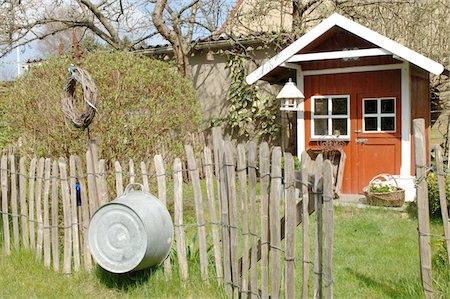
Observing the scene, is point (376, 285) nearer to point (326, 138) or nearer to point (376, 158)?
point (376, 158)

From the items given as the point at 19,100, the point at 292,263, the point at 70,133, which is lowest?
the point at 292,263

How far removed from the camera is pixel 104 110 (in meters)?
6.07

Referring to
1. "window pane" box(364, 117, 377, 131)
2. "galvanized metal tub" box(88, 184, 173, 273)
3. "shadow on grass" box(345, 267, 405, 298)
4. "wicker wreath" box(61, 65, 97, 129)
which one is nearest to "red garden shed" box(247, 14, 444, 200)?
"window pane" box(364, 117, 377, 131)

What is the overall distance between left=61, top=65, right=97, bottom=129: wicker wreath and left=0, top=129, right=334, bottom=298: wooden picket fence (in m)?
0.36

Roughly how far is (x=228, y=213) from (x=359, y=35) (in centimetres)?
628

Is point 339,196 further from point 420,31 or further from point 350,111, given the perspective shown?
point 420,31

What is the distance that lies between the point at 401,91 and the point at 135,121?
19.6 ft

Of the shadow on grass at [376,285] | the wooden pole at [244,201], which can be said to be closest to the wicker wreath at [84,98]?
the wooden pole at [244,201]

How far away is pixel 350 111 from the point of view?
10.4 meters

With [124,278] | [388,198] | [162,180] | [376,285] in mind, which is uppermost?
[162,180]

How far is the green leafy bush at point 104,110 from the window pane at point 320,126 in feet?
15.6

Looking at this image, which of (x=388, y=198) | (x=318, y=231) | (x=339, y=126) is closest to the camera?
(x=318, y=231)

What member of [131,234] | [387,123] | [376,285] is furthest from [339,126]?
[131,234]

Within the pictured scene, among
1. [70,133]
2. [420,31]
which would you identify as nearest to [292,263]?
[70,133]
